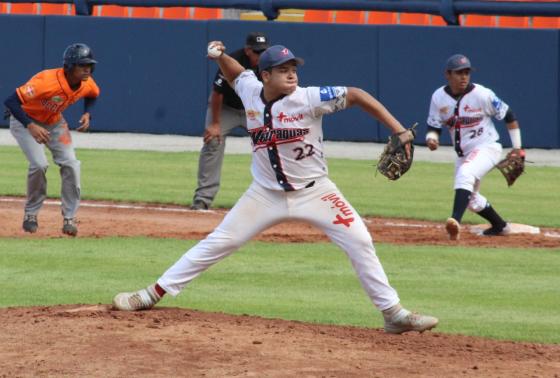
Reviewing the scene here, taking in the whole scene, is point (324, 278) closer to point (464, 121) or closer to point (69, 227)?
point (464, 121)

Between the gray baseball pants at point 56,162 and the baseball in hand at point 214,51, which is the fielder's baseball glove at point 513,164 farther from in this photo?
the baseball in hand at point 214,51

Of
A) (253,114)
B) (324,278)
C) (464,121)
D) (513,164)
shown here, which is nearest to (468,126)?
(464,121)

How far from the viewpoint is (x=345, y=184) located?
19078 mm

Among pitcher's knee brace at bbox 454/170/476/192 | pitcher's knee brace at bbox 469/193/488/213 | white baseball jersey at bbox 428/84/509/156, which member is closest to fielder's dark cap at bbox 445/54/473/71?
white baseball jersey at bbox 428/84/509/156

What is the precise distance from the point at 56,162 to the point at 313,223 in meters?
5.57

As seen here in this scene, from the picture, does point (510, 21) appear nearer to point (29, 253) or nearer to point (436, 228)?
point (436, 228)

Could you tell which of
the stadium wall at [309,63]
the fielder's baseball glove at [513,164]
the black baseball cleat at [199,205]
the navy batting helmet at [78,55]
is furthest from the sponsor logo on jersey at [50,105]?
the stadium wall at [309,63]

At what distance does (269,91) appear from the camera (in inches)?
336

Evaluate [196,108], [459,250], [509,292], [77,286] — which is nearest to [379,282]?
[509,292]

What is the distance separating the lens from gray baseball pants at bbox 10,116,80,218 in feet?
A: 44.0

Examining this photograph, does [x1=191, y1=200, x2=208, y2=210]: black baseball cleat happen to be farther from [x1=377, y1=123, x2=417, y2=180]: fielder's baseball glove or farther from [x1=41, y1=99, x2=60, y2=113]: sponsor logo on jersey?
[x1=377, y1=123, x2=417, y2=180]: fielder's baseball glove

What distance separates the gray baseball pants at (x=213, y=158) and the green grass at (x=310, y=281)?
8.53ft

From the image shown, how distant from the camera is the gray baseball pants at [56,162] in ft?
44.0

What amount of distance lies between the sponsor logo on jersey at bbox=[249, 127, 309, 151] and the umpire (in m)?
6.31
